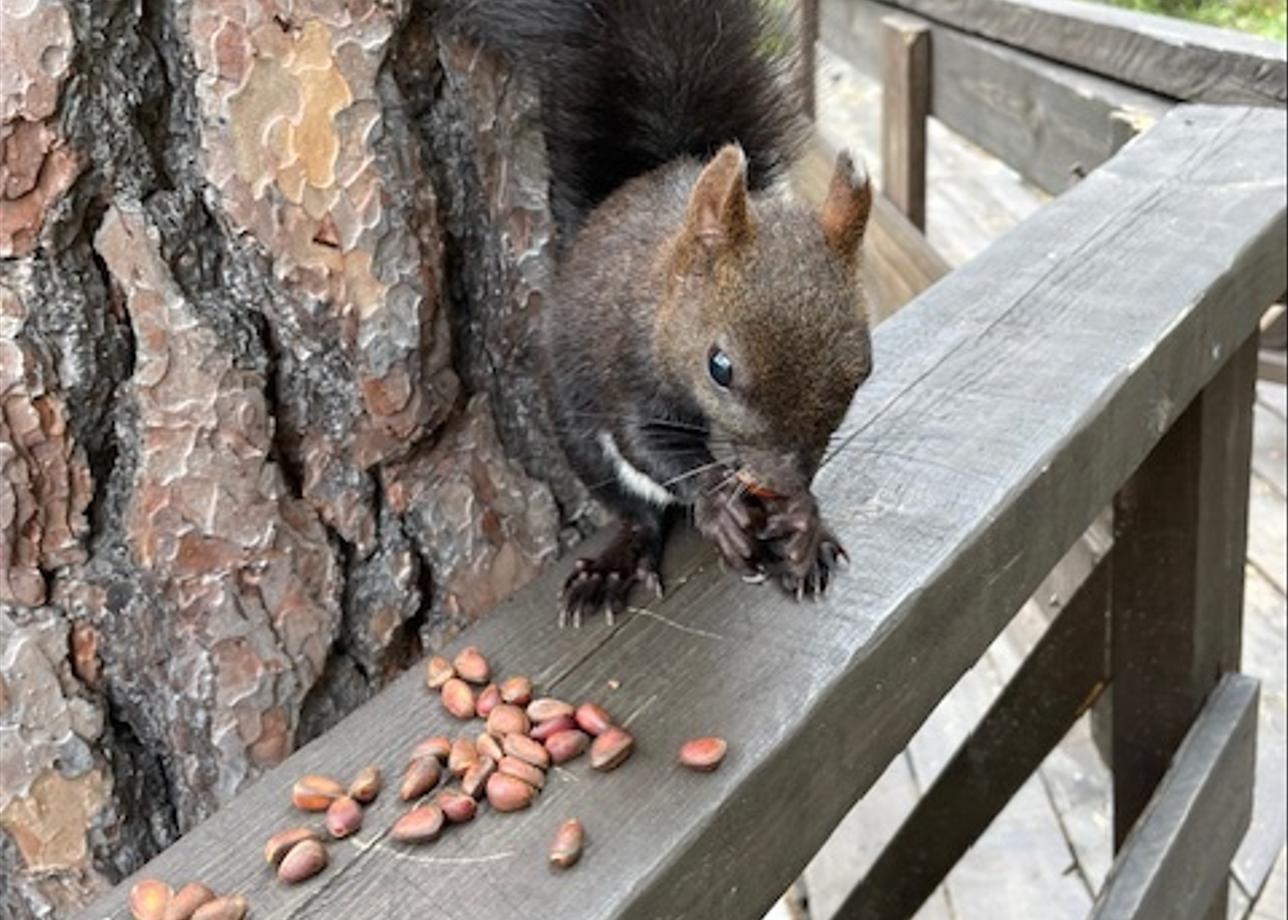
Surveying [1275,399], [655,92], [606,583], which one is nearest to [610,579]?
[606,583]

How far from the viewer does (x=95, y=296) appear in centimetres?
88

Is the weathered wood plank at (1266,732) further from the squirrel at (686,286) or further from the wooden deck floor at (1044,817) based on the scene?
the squirrel at (686,286)

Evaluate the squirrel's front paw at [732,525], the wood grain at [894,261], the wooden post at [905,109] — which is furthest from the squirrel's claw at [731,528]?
the wooden post at [905,109]

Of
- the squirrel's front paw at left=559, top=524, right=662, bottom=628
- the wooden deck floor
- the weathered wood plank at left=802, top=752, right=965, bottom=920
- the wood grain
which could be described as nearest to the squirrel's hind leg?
the squirrel's front paw at left=559, top=524, right=662, bottom=628

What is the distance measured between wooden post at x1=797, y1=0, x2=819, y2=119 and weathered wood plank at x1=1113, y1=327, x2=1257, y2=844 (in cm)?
41

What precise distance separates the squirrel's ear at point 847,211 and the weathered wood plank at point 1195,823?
505mm

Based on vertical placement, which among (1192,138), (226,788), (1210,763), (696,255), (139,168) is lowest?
(1210,763)

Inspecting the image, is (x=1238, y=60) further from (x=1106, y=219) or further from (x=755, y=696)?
(x=755, y=696)

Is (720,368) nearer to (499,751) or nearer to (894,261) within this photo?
(499,751)

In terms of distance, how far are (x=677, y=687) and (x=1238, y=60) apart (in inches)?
47.4

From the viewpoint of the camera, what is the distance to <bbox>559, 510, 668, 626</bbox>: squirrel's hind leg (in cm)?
86

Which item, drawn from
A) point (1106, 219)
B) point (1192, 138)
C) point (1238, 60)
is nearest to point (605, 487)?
point (1106, 219)

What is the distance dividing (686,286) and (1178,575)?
55cm

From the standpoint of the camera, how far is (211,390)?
911mm
